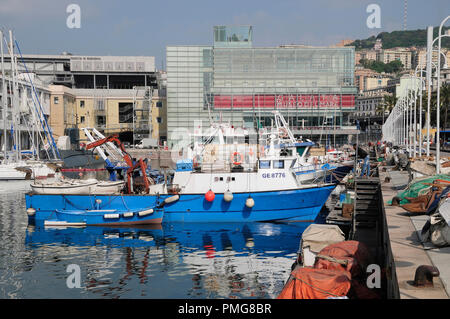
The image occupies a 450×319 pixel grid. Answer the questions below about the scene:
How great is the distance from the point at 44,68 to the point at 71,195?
242 ft

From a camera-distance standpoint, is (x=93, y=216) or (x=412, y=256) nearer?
(x=412, y=256)

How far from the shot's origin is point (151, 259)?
20125 mm

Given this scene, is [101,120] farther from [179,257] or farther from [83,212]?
[179,257]

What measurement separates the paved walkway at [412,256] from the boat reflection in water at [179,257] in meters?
4.59

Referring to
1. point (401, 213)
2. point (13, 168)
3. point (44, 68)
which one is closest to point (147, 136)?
point (44, 68)

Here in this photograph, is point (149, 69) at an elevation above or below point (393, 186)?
above

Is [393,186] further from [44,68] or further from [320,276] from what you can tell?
[44,68]

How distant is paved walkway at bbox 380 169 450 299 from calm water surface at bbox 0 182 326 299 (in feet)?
15.2

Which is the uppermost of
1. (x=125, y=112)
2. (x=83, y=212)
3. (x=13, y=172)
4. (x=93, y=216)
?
(x=125, y=112)

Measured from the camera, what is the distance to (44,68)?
9450cm

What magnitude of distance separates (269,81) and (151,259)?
61.4 meters

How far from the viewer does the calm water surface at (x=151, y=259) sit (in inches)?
628

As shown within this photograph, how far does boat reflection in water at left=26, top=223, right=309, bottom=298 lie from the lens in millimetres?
16094

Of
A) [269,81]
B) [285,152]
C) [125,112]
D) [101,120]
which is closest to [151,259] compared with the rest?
[285,152]
